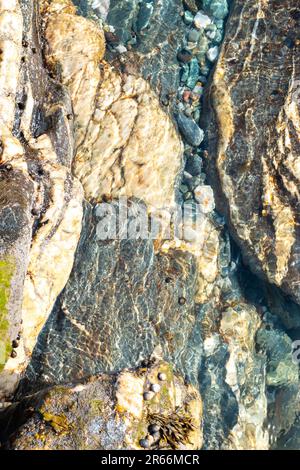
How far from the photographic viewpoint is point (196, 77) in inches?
460

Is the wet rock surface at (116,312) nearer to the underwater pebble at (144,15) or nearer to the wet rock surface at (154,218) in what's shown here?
the wet rock surface at (154,218)

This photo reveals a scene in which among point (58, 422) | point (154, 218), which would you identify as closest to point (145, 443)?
point (58, 422)

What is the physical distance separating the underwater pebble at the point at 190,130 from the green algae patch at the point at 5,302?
19.5ft

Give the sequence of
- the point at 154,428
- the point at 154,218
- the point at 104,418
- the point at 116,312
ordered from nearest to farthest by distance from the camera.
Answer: the point at 104,418
the point at 154,428
the point at 116,312
the point at 154,218

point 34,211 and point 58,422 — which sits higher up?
point 34,211

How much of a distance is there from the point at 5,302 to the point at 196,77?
7.65m

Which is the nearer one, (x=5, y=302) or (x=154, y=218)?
(x=5, y=302)

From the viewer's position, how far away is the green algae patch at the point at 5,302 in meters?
6.77

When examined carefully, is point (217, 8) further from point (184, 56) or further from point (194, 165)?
point (194, 165)

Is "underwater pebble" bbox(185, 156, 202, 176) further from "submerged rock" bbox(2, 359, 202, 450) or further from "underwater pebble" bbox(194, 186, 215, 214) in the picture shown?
"submerged rock" bbox(2, 359, 202, 450)

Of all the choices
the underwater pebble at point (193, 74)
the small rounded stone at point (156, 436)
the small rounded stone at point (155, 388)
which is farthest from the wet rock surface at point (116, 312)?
the underwater pebble at point (193, 74)

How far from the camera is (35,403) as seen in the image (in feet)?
21.3

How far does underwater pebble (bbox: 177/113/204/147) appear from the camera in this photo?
11.2 m

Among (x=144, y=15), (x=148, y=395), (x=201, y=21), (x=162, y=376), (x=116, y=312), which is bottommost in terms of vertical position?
(x=148, y=395)
